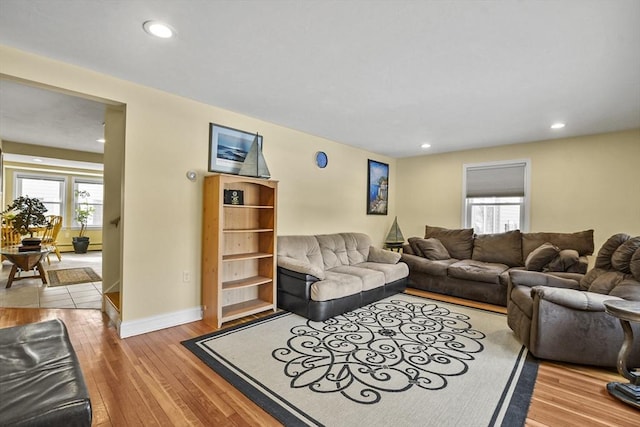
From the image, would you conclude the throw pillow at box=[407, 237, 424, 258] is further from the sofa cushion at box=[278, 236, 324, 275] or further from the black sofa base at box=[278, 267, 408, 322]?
the sofa cushion at box=[278, 236, 324, 275]

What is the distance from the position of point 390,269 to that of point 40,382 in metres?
3.75

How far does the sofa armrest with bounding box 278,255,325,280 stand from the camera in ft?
11.1

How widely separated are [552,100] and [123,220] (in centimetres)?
455

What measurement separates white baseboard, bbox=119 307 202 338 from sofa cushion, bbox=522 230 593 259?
4.69m

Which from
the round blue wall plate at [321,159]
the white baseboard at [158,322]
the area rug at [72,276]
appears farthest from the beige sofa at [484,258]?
the area rug at [72,276]

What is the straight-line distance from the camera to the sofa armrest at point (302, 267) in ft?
11.1

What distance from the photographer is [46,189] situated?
8.30m

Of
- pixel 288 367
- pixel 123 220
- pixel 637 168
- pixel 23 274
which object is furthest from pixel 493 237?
pixel 23 274

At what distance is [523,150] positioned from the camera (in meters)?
4.91

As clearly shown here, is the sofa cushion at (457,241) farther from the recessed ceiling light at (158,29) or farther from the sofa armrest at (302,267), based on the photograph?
the recessed ceiling light at (158,29)

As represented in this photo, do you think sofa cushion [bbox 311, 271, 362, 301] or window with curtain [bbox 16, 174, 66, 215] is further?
window with curtain [bbox 16, 174, 66, 215]

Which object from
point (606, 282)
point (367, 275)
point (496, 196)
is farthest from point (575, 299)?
point (496, 196)

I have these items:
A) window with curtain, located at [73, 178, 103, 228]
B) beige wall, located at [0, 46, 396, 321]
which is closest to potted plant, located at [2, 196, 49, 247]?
window with curtain, located at [73, 178, 103, 228]

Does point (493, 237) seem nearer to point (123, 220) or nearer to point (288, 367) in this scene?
point (288, 367)
